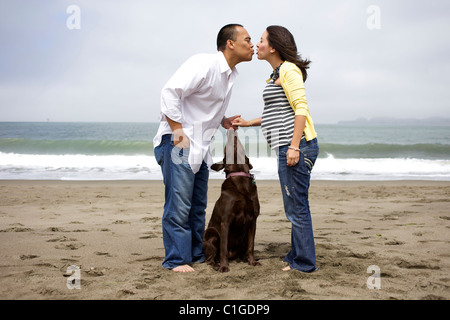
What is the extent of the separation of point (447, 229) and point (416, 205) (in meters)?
2.09

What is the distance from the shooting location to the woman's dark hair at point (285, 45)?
330 cm

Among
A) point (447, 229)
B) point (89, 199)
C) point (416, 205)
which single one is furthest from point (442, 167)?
point (89, 199)

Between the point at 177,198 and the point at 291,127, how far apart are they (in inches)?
44.9

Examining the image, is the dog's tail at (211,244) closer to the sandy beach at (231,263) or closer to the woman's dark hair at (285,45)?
the sandy beach at (231,263)

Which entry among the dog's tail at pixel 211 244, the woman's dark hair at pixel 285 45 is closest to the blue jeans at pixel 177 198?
the dog's tail at pixel 211 244

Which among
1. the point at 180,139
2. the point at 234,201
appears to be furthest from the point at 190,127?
the point at 234,201

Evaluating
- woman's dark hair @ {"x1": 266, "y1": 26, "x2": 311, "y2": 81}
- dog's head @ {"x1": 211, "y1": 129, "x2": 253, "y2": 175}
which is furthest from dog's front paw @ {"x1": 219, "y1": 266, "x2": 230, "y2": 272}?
woman's dark hair @ {"x1": 266, "y1": 26, "x2": 311, "y2": 81}

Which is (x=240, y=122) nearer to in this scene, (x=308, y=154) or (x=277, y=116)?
(x=277, y=116)

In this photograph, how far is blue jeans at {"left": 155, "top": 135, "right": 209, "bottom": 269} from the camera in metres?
3.50

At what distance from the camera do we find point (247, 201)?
3.50 metres

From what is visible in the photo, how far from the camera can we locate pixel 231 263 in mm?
3736

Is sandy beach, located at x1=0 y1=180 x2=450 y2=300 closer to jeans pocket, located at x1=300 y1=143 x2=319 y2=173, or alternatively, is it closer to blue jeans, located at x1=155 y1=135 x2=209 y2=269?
blue jeans, located at x1=155 y1=135 x2=209 y2=269

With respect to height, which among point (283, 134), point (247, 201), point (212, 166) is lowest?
point (247, 201)

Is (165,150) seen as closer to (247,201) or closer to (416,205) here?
(247,201)
